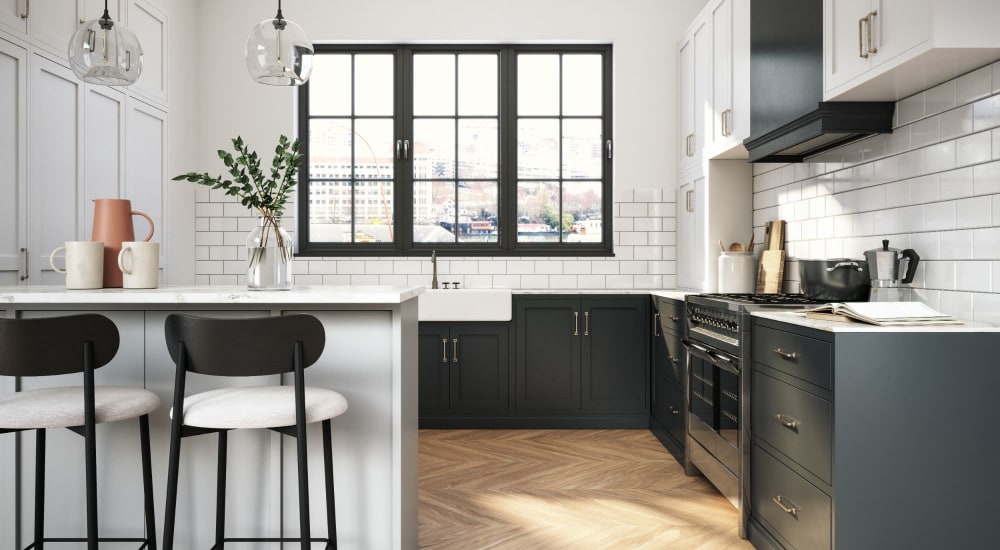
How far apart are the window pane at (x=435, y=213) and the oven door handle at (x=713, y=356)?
216 centimetres

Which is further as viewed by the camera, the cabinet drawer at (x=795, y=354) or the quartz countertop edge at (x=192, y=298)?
the cabinet drawer at (x=795, y=354)

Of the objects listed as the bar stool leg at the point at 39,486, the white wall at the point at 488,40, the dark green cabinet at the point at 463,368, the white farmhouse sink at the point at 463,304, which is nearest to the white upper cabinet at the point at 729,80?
the white wall at the point at 488,40

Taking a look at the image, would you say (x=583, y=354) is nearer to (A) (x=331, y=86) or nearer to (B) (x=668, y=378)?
(B) (x=668, y=378)

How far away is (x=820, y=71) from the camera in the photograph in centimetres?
277

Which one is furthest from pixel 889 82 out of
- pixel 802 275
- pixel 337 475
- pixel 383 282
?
pixel 383 282

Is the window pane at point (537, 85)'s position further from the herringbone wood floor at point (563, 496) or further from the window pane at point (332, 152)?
the herringbone wood floor at point (563, 496)

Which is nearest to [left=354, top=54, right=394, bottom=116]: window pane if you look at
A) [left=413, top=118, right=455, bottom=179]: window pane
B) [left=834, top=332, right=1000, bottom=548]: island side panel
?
[left=413, top=118, right=455, bottom=179]: window pane

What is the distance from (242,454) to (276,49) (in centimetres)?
143

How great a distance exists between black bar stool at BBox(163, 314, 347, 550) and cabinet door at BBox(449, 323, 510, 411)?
8.51 ft

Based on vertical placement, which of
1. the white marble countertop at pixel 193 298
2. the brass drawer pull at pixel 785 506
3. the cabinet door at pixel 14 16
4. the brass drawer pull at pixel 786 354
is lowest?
the brass drawer pull at pixel 785 506

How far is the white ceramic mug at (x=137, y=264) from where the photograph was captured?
2.36 m

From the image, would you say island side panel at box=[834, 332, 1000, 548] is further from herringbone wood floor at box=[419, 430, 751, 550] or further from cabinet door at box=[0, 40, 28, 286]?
cabinet door at box=[0, 40, 28, 286]

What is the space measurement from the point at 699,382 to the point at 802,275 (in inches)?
27.9

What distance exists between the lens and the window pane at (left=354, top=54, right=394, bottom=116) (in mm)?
5168
